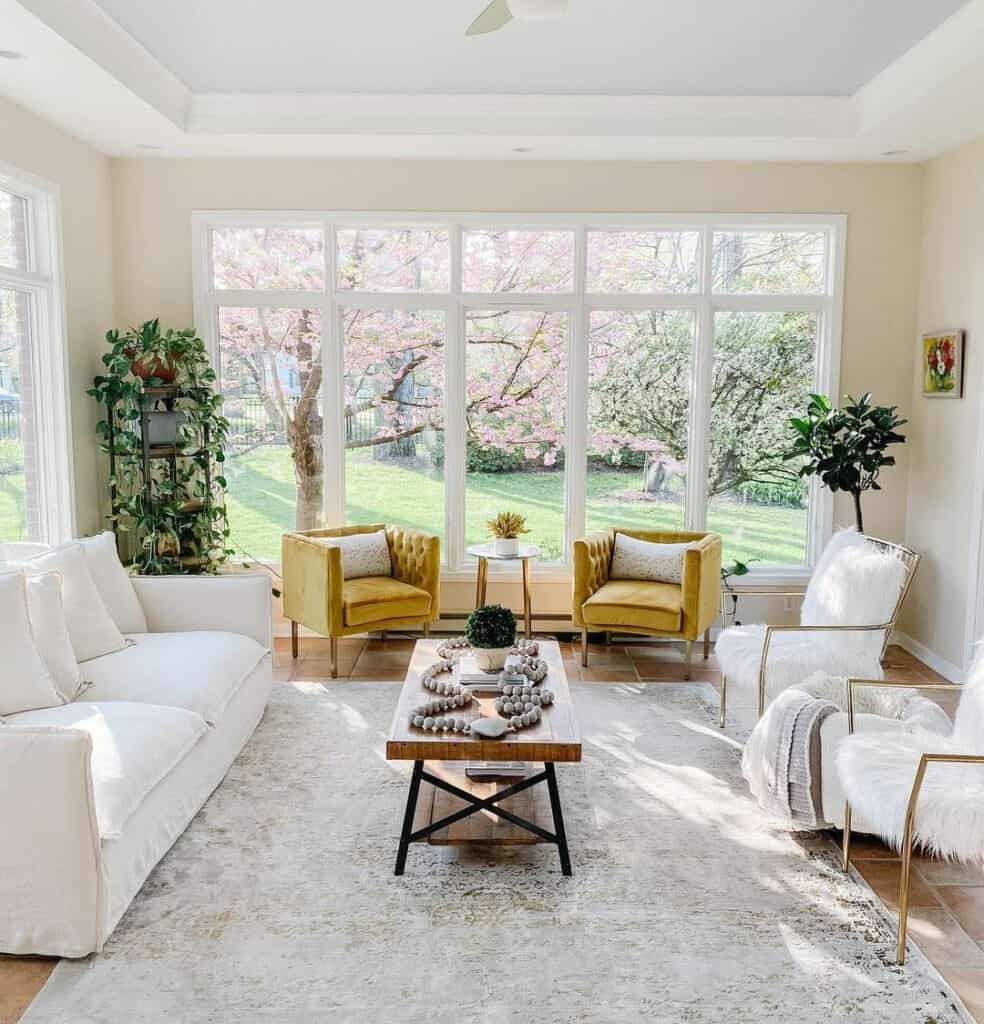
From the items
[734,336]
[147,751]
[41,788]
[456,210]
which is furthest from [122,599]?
[734,336]

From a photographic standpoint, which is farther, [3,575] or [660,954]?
[3,575]

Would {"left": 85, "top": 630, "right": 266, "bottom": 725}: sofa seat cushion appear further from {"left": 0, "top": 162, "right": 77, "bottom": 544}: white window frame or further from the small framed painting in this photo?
the small framed painting

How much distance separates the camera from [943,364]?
5504mm

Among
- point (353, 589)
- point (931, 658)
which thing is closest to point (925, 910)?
point (931, 658)

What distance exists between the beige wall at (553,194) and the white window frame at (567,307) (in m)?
0.07

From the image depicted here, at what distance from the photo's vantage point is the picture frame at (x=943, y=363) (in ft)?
17.5

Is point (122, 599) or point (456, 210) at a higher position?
point (456, 210)

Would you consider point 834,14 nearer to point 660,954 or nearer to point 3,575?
point 660,954

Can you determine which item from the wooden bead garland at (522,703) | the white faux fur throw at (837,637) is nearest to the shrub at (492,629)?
the wooden bead garland at (522,703)

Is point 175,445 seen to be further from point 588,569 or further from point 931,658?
point 931,658

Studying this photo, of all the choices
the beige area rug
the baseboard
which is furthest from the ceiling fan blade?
the baseboard

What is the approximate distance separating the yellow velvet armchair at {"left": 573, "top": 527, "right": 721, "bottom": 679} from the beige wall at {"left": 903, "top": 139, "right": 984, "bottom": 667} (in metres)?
1.28

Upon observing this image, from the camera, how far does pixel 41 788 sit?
8.52 ft

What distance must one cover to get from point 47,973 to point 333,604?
2784 mm
